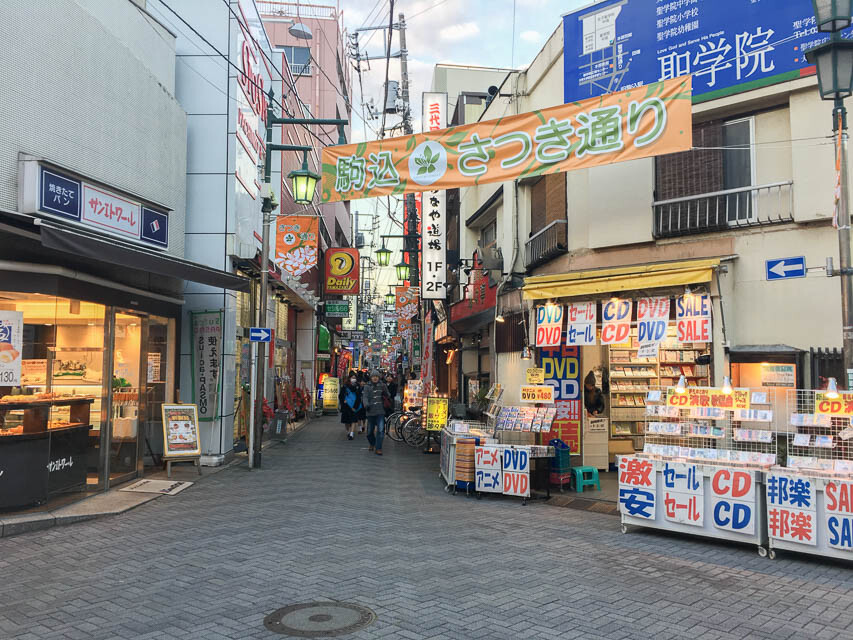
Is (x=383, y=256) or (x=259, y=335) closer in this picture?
(x=259, y=335)

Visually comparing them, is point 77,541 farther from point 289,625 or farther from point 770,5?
point 770,5

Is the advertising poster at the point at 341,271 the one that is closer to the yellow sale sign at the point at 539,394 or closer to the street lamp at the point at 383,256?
the street lamp at the point at 383,256

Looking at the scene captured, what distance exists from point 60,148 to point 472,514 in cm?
800

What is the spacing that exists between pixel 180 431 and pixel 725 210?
1040 centimetres

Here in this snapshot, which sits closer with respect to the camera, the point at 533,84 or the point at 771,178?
the point at 771,178

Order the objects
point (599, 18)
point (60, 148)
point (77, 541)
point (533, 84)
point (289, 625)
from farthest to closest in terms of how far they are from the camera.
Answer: point (533, 84), point (599, 18), point (60, 148), point (77, 541), point (289, 625)

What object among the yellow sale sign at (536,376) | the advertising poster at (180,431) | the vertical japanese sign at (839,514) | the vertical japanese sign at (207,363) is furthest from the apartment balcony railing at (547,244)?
the advertising poster at (180,431)

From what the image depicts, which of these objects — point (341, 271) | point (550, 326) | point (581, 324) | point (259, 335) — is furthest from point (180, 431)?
point (341, 271)

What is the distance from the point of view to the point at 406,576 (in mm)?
6602

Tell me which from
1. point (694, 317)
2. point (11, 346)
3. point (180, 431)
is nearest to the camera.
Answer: point (11, 346)

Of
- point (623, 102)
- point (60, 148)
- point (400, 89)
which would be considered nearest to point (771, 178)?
point (623, 102)

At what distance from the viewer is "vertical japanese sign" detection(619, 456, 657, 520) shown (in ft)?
28.4

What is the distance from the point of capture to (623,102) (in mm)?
9734

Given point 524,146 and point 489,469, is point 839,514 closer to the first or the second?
point 489,469
